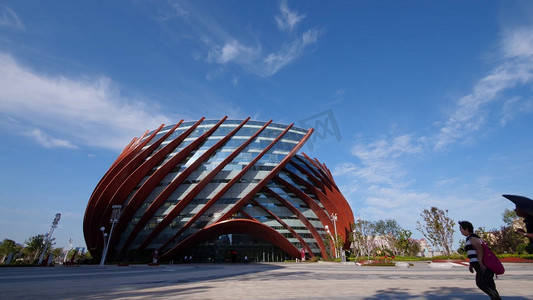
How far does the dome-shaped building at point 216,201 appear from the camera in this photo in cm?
3872

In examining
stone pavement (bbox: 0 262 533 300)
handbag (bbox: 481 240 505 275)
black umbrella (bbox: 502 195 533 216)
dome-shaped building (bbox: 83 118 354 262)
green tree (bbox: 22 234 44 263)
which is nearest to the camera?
black umbrella (bbox: 502 195 533 216)

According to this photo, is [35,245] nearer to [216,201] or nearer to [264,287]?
[216,201]

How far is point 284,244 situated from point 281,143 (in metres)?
17.2

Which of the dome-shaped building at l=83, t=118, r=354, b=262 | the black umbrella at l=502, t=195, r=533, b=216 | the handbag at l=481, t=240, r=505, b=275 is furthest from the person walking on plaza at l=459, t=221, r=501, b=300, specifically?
the dome-shaped building at l=83, t=118, r=354, b=262

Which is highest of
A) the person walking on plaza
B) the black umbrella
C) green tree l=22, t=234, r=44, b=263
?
green tree l=22, t=234, r=44, b=263

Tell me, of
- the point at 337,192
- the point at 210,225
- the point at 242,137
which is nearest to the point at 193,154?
the point at 242,137

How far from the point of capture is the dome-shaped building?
127 feet

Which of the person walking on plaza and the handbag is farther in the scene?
the person walking on plaza

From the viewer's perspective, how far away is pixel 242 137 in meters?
44.1

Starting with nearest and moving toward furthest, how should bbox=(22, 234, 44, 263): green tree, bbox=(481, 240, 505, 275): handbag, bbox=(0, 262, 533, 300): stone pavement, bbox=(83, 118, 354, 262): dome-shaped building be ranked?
bbox=(481, 240, 505, 275): handbag → bbox=(0, 262, 533, 300): stone pavement → bbox=(83, 118, 354, 262): dome-shaped building → bbox=(22, 234, 44, 263): green tree

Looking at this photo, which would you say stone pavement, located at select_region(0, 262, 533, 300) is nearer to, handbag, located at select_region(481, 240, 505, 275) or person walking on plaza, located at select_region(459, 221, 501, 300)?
person walking on plaza, located at select_region(459, 221, 501, 300)

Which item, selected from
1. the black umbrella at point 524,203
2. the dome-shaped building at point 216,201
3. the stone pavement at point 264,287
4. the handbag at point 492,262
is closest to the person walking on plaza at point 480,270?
the handbag at point 492,262

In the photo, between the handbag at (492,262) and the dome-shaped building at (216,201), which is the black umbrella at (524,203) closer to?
the handbag at (492,262)

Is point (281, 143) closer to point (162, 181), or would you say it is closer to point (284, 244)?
point (284, 244)
